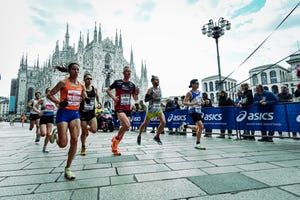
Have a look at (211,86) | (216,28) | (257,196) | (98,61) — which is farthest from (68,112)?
(211,86)

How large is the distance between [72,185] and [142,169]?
1.09m

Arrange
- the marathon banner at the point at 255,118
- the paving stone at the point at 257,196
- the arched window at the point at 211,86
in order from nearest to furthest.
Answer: the paving stone at the point at 257,196
the marathon banner at the point at 255,118
the arched window at the point at 211,86

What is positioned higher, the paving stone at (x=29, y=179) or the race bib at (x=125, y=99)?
the race bib at (x=125, y=99)

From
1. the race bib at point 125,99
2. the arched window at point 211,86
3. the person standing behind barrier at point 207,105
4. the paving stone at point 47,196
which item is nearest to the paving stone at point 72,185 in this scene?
the paving stone at point 47,196

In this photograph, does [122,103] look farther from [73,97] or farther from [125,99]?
[73,97]

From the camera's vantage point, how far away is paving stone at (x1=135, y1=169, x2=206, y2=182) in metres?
2.50

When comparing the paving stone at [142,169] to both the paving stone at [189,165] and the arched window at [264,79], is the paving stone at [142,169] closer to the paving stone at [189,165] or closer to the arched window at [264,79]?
the paving stone at [189,165]

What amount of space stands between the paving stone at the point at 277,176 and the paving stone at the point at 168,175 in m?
0.71

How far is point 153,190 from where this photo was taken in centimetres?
206

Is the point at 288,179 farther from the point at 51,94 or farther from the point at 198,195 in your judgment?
the point at 51,94

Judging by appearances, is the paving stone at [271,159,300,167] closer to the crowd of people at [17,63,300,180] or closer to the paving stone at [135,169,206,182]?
the paving stone at [135,169,206,182]

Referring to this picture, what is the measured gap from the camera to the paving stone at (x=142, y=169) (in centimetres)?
282

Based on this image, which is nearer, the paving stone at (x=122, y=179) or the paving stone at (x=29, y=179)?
the paving stone at (x=122, y=179)

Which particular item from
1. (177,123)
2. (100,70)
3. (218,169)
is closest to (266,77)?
(100,70)
